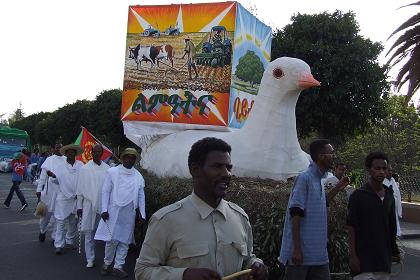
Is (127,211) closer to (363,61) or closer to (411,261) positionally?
(411,261)

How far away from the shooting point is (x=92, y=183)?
7590 mm

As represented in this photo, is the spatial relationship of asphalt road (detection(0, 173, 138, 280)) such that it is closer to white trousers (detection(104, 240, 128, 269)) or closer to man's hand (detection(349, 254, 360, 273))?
white trousers (detection(104, 240, 128, 269))

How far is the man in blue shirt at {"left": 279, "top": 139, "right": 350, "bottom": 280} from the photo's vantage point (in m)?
4.16

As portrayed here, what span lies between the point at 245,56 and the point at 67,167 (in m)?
3.57

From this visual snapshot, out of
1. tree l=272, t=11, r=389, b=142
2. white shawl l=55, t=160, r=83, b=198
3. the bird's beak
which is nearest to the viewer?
the bird's beak

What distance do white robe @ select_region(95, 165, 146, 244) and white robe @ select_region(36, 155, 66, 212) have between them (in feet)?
7.34

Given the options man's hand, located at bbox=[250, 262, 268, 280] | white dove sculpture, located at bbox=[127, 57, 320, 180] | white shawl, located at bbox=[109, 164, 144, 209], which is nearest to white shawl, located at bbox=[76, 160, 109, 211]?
white shawl, located at bbox=[109, 164, 144, 209]

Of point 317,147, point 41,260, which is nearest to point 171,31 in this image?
point 41,260

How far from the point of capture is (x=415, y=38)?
7848mm

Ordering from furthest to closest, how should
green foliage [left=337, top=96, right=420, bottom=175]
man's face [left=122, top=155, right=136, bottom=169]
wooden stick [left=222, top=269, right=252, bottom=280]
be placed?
green foliage [left=337, top=96, right=420, bottom=175]
man's face [left=122, top=155, right=136, bottom=169]
wooden stick [left=222, top=269, right=252, bottom=280]

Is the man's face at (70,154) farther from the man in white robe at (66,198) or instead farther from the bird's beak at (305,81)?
the bird's beak at (305,81)

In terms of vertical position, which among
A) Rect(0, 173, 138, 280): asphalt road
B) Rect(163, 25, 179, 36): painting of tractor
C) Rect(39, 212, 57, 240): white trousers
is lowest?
Rect(0, 173, 138, 280): asphalt road

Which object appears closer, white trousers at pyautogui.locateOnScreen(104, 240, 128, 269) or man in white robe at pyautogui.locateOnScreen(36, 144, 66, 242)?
white trousers at pyautogui.locateOnScreen(104, 240, 128, 269)

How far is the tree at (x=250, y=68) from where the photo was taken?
8.45 metres
